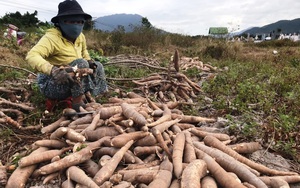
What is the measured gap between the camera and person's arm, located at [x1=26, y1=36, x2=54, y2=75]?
9.82 feet

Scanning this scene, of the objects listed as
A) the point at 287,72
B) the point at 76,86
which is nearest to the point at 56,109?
the point at 76,86

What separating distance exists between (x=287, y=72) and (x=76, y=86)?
501 cm

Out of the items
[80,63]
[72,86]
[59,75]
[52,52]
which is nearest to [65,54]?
[52,52]

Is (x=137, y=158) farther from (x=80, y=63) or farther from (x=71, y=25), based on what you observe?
(x=71, y=25)

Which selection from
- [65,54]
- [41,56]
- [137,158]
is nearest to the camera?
[137,158]

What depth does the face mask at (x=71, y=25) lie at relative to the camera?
3363 mm

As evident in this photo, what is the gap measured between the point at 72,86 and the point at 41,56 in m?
0.47

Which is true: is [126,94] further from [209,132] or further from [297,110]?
[297,110]

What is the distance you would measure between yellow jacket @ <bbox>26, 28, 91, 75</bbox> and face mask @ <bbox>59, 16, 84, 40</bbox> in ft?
0.30

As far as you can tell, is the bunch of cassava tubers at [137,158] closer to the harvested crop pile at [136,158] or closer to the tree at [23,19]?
the harvested crop pile at [136,158]

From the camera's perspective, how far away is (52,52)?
340cm

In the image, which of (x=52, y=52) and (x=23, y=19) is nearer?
(x=52, y=52)

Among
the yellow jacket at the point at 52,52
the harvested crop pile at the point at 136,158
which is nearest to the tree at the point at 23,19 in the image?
the yellow jacket at the point at 52,52

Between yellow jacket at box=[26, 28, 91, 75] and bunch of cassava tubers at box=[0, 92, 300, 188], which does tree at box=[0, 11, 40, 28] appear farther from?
bunch of cassava tubers at box=[0, 92, 300, 188]
